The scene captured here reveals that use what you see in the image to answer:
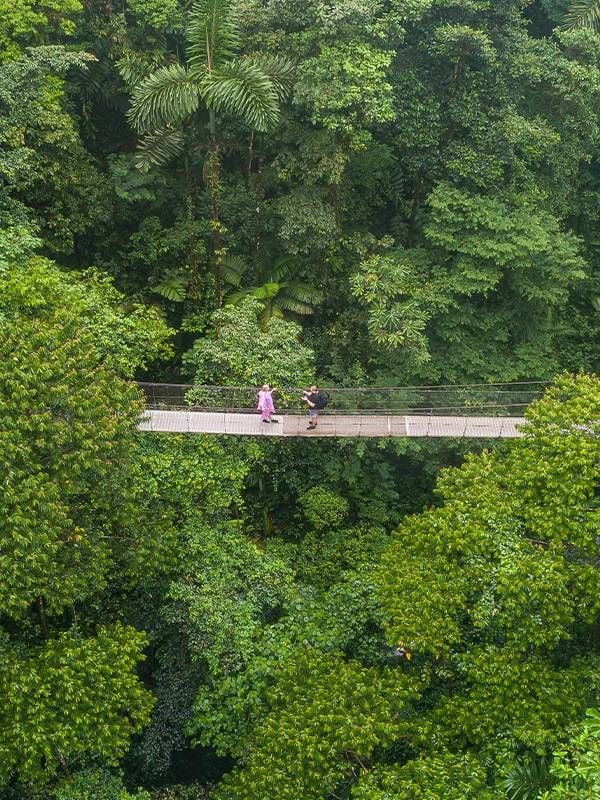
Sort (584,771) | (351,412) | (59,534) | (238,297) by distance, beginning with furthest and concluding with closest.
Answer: (238,297) < (351,412) < (59,534) < (584,771)

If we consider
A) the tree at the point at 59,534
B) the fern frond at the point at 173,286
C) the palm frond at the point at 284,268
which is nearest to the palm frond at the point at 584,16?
the palm frond at the point at 284,268

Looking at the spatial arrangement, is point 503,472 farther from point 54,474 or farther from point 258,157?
point 258,157

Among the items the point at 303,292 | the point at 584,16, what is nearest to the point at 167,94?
the point at 303,292

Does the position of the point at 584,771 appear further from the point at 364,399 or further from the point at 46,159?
the point at 46,159

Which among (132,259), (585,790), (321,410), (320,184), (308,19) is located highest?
(308,19)

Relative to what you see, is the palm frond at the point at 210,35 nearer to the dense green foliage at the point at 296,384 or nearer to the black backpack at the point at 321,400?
the dense green foliage at the point at 296,384

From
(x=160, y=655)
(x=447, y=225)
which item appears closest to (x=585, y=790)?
(x=160, y=655)

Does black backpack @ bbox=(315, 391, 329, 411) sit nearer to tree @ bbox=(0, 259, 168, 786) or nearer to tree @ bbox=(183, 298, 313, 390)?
tree @ bbox=(183, 298, 313, 390)
